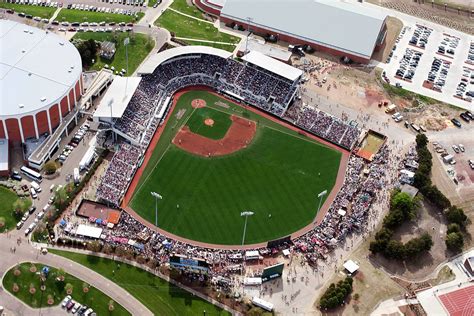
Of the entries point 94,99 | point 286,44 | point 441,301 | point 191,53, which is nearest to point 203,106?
point 191,53

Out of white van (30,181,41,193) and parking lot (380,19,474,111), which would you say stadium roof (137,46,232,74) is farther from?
parking lot (380,19,474,111)

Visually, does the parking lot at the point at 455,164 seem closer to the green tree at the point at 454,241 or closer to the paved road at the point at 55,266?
the green tree at the point at 454,241

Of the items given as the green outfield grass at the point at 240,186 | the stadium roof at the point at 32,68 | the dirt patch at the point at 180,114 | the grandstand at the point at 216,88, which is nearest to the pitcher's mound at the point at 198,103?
the dirt patch at the point at 180,114

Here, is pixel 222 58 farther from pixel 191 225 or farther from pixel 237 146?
pixel 191 225

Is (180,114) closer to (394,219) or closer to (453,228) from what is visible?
(394,219)

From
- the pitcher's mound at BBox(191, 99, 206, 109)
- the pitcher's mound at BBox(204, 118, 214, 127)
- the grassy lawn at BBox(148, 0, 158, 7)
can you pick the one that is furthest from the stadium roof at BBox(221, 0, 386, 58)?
the pitcher's mound at BBox(204, 118, 214, 127)
